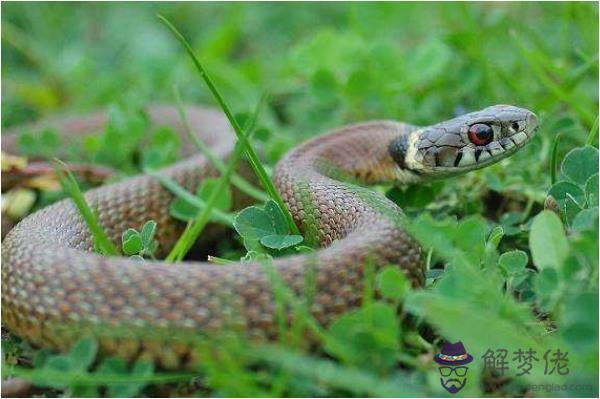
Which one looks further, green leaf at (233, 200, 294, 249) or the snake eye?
the snake eye

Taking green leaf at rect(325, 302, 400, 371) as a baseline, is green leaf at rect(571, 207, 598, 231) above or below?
above

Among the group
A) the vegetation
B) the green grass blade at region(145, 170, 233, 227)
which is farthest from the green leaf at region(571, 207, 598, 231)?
the green grass blade at region(145, 170, 233, 227)

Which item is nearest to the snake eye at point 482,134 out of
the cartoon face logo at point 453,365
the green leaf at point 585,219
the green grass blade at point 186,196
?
the green leaf at point 585,219

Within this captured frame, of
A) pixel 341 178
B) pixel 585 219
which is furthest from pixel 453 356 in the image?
pixel 341 178

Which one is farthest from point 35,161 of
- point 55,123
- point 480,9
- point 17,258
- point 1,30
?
point 480,9

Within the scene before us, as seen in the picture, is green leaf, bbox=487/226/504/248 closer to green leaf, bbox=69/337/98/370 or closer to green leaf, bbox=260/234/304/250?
green leaf, bbox=260/234/304/250
